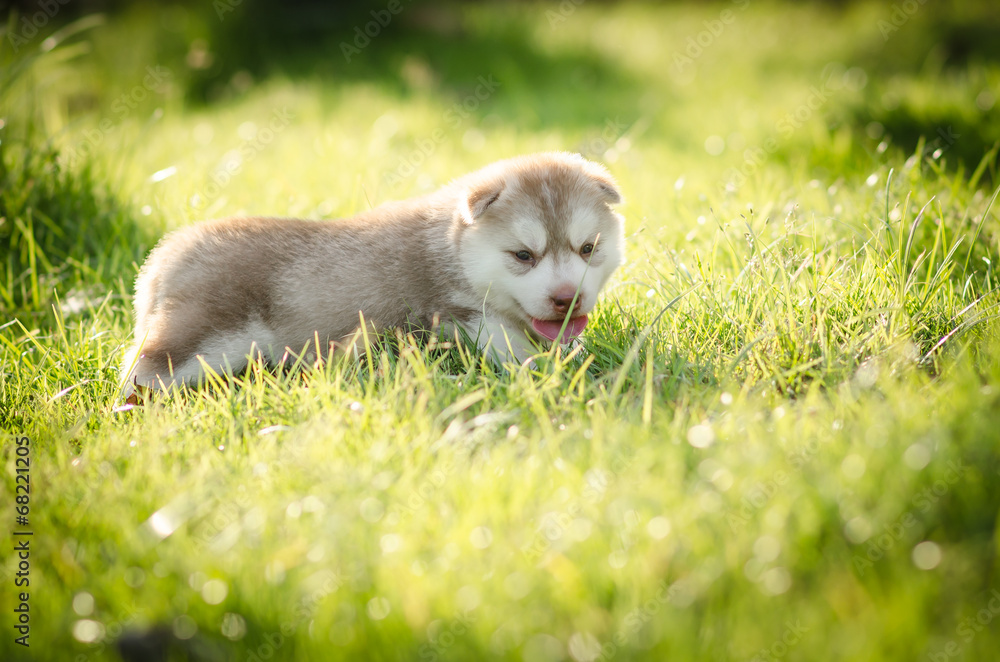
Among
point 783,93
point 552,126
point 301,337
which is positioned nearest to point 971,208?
point 301,337

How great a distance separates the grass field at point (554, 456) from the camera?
1662 millimetres

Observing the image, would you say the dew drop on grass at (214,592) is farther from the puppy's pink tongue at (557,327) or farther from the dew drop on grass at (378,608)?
the puppy's pink tongue at (557,327)

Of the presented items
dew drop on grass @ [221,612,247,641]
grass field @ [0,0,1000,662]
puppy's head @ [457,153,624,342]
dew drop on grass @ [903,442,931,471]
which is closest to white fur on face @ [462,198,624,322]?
puppy's head @ [457,153,624,342]

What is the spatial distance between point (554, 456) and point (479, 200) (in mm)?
1198

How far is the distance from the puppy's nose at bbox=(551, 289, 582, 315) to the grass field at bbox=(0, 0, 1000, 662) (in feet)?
0.78

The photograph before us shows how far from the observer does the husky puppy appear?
2.94m

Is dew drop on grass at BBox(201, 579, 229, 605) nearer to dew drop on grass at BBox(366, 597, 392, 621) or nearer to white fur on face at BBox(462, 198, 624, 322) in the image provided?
A: dew drop on grass at BBox(366, 597, 392, 621)

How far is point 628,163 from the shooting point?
19.6 ft

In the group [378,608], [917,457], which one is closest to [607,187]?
[917,457]

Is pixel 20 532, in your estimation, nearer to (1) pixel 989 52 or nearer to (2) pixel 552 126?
(2) pixel 552 126

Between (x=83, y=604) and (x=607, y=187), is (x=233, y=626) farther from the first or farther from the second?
(x=607, y=187)

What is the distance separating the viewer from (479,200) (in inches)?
116

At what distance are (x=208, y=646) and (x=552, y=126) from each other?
6.33 m

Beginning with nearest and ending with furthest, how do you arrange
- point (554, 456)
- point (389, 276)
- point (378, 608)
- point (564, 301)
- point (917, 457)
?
point (378, 608) → point (917, 457) → point (554, 456) → point (564, 301) → point (389, 276)
